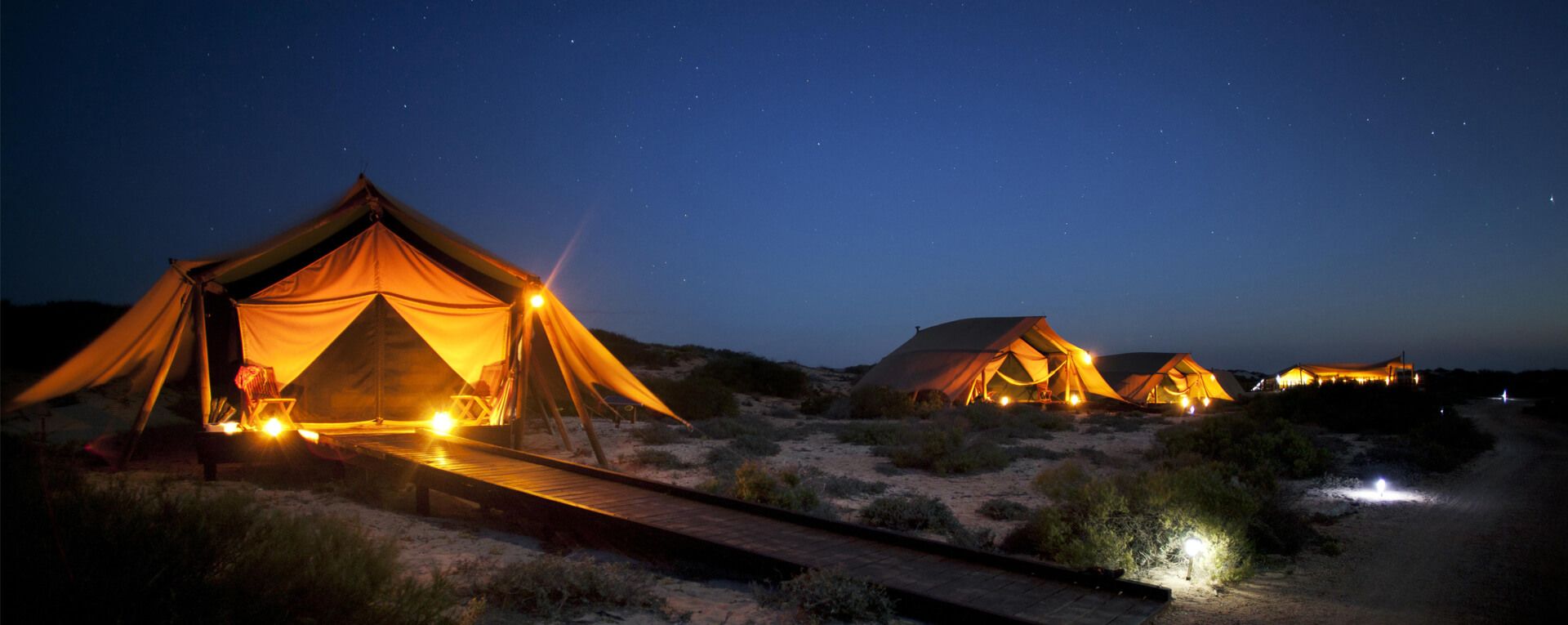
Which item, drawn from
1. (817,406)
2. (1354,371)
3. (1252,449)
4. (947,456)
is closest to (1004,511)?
(947,456)

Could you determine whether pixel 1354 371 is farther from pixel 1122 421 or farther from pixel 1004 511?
pixel 1004 511

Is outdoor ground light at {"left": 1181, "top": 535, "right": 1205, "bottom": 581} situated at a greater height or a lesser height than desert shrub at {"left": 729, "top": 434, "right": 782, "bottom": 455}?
lesser

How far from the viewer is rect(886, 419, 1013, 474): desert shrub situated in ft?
32.1

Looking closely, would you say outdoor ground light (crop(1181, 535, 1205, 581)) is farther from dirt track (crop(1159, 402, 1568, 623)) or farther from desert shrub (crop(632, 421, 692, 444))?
desert shrub (crop(632, 421, 692, 444))

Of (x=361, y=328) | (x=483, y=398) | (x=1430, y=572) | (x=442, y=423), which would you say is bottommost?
(x=1430, y=572)

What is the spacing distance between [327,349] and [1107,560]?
9730mm

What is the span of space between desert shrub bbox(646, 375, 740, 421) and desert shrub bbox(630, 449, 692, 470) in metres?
5.50

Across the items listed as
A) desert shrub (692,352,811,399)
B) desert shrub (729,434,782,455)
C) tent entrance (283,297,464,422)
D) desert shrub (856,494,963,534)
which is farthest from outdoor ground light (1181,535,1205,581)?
desert shrub (692,352,811,399)

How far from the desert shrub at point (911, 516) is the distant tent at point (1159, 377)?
1961 centimetres

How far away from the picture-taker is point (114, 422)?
32.6ft

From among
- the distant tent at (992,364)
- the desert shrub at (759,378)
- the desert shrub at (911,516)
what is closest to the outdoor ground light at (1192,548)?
the desert shrub at (911,516)

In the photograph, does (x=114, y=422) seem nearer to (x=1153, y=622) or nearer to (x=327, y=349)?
(x=327, y=349)

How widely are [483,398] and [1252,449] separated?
9692 millimetres

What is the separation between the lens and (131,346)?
25.5 ft
